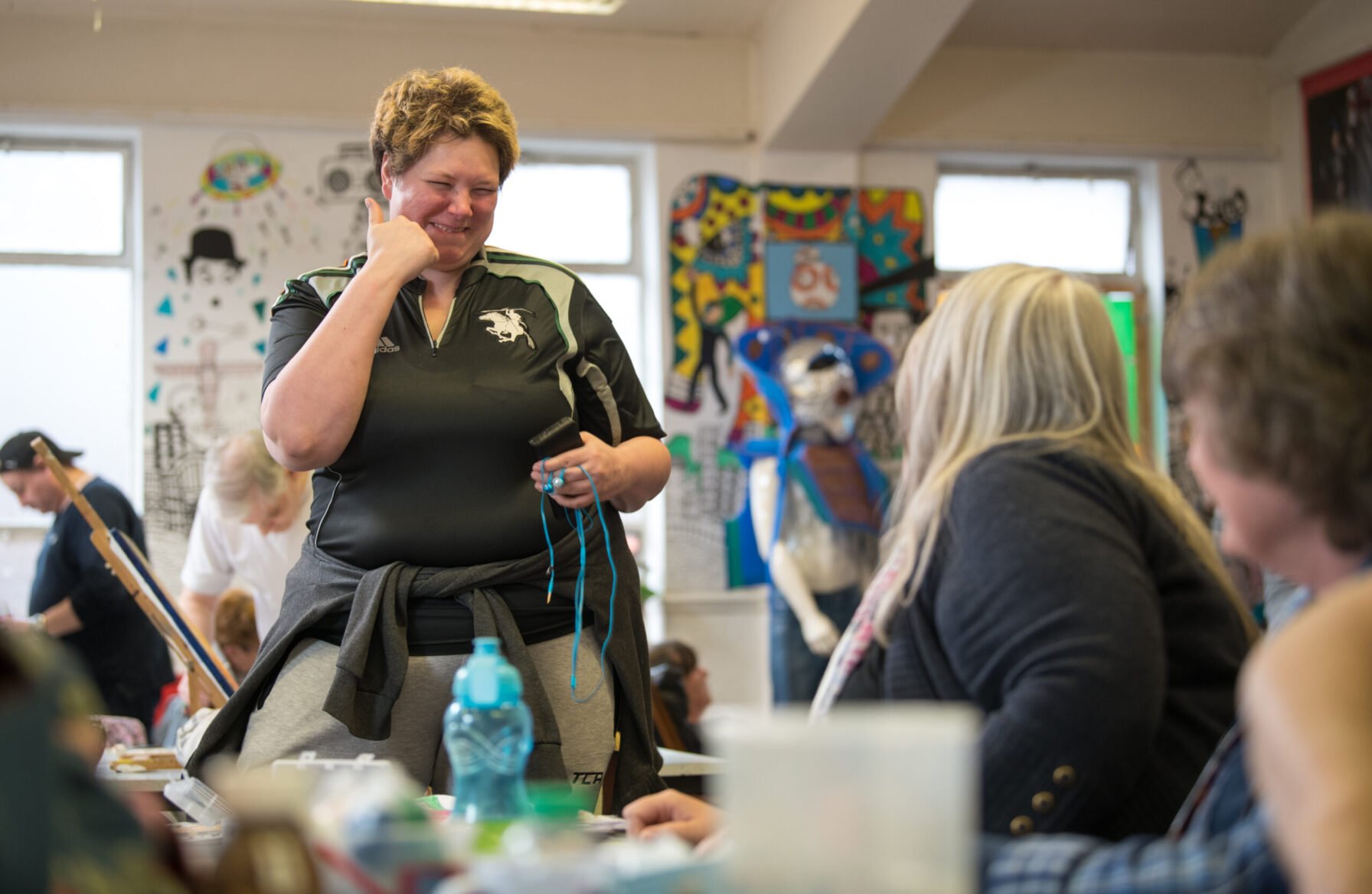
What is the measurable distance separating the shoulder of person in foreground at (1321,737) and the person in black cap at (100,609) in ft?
12.7

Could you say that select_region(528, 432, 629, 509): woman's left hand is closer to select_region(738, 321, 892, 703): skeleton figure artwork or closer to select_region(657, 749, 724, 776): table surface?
select_region(657, 749, 724, 776): table surface

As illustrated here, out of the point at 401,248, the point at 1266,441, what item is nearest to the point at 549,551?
the point at 401,248

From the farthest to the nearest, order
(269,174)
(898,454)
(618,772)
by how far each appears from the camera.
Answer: (898,454)
(269,174)
(618,772)

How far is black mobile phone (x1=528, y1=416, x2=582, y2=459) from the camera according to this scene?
1.60 m

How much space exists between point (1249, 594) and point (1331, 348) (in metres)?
2.25

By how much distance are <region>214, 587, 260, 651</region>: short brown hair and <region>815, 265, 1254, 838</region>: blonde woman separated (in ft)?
8.06

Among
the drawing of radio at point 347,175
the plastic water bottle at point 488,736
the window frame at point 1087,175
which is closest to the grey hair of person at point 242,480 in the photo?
the drawing of radio at point 347,175

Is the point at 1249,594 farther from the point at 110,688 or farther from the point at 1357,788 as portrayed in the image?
the point at 110,688

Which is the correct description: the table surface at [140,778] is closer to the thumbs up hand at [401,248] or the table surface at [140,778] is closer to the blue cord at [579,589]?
the blue cord at [579,589]

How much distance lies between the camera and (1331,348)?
0.73 metres

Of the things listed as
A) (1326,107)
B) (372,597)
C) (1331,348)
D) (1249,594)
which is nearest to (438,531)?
(372,597)

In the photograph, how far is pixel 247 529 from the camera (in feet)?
11.3

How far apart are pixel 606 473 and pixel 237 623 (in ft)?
7.14

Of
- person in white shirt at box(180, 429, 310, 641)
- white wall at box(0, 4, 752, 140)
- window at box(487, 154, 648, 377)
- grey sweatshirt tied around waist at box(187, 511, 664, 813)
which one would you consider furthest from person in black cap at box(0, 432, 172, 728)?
grey sweatshirt tied around waist at box(187, 511, 664, 813)
